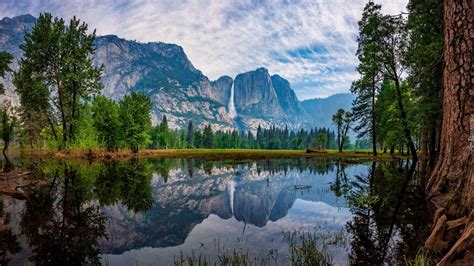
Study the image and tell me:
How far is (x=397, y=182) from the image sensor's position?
1942 centimetres

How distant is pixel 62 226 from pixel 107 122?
50487 millimetres

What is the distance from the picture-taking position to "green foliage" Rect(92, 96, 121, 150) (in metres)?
54.5

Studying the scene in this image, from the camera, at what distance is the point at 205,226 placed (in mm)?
10844

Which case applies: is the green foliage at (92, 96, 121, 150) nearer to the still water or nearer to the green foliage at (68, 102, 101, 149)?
the green foliage at (68, 102, 101, 149)

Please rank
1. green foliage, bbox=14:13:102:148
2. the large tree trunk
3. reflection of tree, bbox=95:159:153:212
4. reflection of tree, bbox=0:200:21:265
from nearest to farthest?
reflection of tree, bbox=0:200:21:265, the large tree trunk, reflection of tree, bbox=95:159:153:212, green foliage, bbox=14:13:102:148

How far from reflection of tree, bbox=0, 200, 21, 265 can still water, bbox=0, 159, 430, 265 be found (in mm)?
33

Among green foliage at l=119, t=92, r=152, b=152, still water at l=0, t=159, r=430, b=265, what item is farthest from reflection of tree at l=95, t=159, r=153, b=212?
green foliage at l=119, t=92, r=152, b=152

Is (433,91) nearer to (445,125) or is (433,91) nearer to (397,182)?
(397,182)

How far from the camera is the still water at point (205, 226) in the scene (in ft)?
24.1

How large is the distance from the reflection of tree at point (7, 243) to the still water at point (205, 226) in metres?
0.03

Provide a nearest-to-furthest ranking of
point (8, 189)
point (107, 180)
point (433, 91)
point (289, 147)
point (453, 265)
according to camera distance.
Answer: point (453, 265)
point (8, 189)
point (433, 91)
point (107, 180)
point (289, 147)

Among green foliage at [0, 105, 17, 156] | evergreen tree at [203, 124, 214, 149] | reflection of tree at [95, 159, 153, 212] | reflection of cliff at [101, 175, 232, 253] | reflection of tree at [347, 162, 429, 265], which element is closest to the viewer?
reflection of tree at [347, 162, 429, 265]

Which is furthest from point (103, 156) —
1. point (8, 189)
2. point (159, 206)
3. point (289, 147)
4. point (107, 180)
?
point (289, 147)

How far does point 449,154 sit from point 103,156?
153 feet
